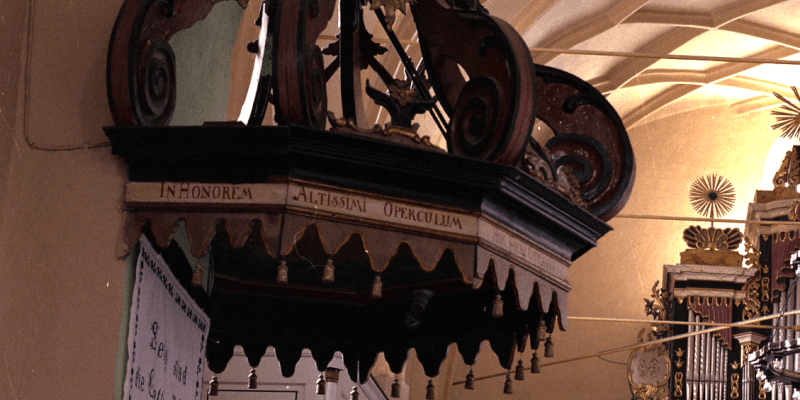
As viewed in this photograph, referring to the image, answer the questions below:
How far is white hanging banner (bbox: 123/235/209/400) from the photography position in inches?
153

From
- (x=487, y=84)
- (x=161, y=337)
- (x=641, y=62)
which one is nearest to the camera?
(x=487, y=84)

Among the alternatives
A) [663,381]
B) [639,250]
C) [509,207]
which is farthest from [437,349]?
[639,250]

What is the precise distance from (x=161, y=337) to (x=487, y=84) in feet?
4.69

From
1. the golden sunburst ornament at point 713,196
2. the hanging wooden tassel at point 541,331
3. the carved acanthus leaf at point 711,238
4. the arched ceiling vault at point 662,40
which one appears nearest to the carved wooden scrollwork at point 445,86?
the hanging wooden tassel at point 541,331

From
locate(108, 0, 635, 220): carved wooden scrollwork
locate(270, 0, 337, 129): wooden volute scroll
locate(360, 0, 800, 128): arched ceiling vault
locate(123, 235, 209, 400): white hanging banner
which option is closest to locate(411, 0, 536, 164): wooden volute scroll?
locate(108, 0, 635, 220): carved wooden scrollwork

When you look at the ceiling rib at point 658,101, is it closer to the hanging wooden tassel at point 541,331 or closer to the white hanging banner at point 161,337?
the hanging wooden tassel at point 541,331

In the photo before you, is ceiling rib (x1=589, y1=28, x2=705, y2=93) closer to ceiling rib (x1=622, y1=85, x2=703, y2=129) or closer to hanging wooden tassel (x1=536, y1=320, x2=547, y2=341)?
ceiling rib (x1=622, y1=85, x2=703, y2=129)

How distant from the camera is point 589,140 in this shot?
4.66 meters

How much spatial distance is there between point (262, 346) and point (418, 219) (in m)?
2.09

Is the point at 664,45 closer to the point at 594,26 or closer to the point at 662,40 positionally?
the point at 662,40

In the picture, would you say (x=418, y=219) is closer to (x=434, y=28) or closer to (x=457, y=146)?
(x=457, y=146)

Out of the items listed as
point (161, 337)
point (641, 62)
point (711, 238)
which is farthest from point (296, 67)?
point (711, 238)

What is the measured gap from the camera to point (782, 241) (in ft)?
50.8

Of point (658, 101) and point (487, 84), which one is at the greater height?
point (658, 101)
